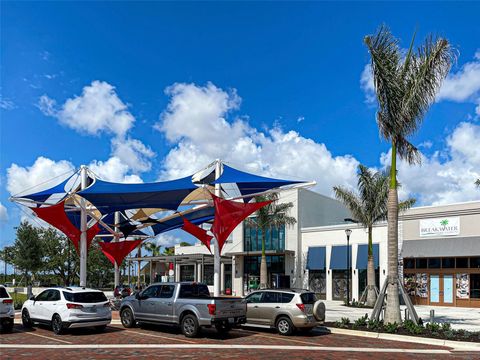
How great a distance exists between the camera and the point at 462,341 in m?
16.7

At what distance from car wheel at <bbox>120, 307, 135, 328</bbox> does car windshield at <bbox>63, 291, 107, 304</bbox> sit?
6.11 ft

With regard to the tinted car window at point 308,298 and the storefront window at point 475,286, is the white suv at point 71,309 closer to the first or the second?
the tinted car window at point 308,298

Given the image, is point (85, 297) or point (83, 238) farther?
point (83, 238)

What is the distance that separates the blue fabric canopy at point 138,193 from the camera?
23188mm

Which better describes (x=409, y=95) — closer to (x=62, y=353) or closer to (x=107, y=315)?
(x=107, y=315)

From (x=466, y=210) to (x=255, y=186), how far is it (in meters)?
18.9

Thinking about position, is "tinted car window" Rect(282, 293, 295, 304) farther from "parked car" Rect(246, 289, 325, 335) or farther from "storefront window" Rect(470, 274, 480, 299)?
"storefront window" Rect(470, 274, 480, 299)

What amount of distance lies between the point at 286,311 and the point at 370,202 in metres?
15.8

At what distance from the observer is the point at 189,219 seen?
3191 cm

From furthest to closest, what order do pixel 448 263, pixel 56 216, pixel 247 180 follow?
1. pixel 448 263
2. pixel 56 216
3. pixel 247 180

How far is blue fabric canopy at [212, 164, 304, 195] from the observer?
22734 millimetres

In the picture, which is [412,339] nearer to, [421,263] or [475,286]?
[475,286]

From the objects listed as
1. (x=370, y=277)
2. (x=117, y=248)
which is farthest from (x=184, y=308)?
(x=117, y=248)

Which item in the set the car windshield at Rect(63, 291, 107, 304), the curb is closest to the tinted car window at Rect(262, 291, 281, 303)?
the curb
